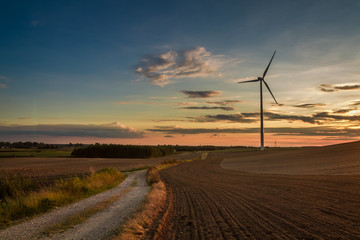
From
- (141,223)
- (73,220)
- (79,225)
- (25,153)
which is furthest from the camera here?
(25,153)

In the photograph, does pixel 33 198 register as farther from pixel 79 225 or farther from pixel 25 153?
pixel 25 153

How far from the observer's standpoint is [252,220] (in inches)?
523

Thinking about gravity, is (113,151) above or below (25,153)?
above

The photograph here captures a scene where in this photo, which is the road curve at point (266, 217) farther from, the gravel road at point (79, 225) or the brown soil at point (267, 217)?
the gravel road at point (79, 225)

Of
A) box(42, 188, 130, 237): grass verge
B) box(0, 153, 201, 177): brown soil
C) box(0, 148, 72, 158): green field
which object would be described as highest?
box(0, 148, 72, 158): green field

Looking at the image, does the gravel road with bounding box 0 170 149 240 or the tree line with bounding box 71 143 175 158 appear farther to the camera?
the tree line with bounding box 71 143 175 158

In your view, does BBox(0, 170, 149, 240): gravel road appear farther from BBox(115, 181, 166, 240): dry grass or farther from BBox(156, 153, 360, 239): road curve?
BBox(156, 153, 360, 239): road curve

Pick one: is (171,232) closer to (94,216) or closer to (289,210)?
(94,216)

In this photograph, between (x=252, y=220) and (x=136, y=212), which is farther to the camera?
(x=136, y=212)

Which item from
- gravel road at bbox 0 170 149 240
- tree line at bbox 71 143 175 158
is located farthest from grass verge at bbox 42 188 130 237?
tree line at bbox 71 143 175 158

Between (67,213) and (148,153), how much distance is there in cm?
12394

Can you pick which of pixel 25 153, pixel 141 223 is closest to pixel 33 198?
pixel 141 223

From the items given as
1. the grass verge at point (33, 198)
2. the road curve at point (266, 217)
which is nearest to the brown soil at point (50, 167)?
the grass verge at point (33, 198)

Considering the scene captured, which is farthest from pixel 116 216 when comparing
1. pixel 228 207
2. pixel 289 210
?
pixel 289 210
